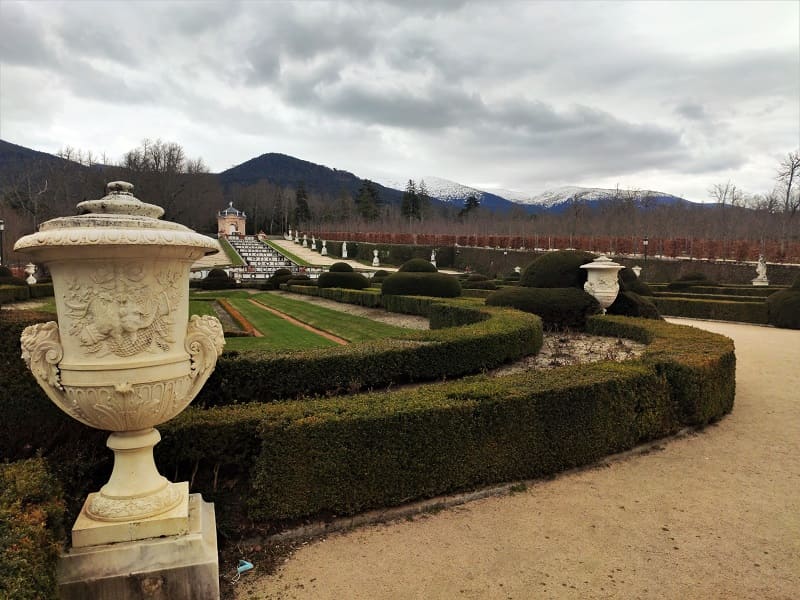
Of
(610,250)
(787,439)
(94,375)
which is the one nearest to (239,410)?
(94,375)

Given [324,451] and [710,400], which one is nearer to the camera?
[324,451]

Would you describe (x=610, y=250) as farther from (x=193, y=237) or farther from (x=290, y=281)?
(x=193, y=237)

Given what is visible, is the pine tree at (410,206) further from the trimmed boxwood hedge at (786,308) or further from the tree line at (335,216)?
the trimmed boxwood hedge at (786,308)

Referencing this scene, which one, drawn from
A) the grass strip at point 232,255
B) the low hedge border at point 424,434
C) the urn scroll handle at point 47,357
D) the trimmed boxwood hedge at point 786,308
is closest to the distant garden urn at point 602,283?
the low hedge border at point 424,434

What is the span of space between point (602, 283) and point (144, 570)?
10555 mm

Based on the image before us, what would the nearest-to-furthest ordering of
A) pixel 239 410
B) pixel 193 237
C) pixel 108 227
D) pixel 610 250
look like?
pixel 108 227, pixel 193 237, pixel 239 410, pixel 610 250

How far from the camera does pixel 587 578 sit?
328 cm

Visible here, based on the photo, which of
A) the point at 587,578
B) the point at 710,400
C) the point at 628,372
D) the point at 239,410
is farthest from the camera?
the point at 710,400

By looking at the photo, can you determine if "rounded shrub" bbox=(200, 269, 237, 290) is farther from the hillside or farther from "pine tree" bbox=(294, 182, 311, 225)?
the hillside

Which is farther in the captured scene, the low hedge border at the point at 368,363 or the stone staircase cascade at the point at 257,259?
the stone staircase cascade at the point at 257,259

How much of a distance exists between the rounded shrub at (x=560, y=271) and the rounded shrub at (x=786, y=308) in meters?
7.55

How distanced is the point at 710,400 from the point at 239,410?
5.61m

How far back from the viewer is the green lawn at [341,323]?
1222 centimetres

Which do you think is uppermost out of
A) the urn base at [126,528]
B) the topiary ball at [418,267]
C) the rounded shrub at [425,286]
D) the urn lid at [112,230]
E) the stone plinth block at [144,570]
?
the urn lid at [112,230]
